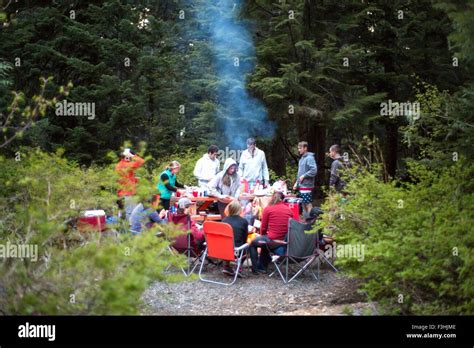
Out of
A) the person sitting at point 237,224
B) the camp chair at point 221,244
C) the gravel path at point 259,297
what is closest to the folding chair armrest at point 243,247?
the camp chair at point 221,244

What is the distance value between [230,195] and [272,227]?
2.66 meters

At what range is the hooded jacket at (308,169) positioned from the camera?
43.1ft

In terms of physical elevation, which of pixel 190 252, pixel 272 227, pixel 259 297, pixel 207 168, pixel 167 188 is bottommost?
pixel 259 297

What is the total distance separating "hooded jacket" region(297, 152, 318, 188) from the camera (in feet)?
43.1

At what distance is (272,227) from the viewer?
9.85 metres

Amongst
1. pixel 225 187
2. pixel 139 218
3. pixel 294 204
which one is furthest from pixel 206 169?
pixel 139 218

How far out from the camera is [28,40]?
69.5 ft

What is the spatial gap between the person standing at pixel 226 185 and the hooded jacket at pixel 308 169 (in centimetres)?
157

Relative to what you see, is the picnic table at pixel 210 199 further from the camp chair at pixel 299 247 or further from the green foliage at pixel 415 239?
the green foliage at pixel 415 239

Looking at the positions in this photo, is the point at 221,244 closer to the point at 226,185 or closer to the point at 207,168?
the point at 226,185

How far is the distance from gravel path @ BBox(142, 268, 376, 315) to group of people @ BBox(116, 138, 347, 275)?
676 mm
